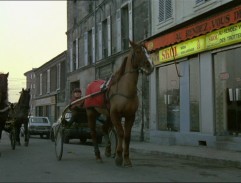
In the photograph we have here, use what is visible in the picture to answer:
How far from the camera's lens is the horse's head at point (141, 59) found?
10.0 meters

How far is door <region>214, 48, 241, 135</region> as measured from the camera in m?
15.9

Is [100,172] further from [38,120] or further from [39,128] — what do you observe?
[38,120]

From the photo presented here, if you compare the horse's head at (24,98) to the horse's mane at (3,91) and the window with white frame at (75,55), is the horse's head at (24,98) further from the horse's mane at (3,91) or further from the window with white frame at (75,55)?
the window with white frame at (75,55)

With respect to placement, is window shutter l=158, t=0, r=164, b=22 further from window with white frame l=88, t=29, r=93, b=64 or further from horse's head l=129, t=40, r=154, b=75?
window with white frame l=88, t=29, r=93, b=64

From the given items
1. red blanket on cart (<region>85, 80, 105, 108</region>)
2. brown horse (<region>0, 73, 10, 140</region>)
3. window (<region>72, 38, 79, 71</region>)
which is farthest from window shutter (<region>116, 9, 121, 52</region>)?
red blanket on cart (<region>85, 80, 105, 108</region>)

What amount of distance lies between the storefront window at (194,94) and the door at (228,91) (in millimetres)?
1238

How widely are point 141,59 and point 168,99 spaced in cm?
1081

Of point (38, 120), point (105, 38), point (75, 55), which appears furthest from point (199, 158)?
point (75, 55)

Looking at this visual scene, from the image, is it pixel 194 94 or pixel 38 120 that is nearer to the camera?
pixel 194 94

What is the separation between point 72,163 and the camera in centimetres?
1164

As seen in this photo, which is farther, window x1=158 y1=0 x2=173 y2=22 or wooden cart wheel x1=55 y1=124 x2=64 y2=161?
window x1=158 y1=0 x2=173 y2=22

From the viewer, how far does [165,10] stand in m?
21.1

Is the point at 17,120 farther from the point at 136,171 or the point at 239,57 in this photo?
the point at 136,171

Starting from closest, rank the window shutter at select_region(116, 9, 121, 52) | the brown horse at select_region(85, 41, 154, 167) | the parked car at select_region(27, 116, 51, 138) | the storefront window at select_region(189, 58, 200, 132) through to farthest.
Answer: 1. the brown horse at select_region(85, 41, 154, 167)
2. the storefront window at select_region(189, 58, 200, 132)
3. the window shutter at select_region(116, 9, 121, 52)
4. the parked car at select_region(27, 116, 51, 138)
